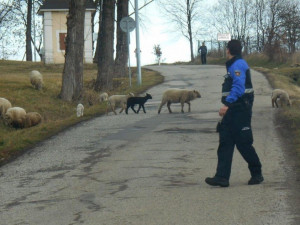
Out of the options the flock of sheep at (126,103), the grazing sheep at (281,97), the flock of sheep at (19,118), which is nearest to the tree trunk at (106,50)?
the flock of sheep at (126,103)


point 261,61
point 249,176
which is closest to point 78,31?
point 249,176

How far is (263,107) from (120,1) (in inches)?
805

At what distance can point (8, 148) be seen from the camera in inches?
616

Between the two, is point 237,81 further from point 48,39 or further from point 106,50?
point 48,39

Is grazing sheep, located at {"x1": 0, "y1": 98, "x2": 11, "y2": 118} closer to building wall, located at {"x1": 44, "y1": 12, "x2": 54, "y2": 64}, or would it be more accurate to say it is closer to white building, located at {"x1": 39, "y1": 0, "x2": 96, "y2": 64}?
white building, located at {"x1": 39, "y1": 0, "x2": 96, "y2": 64}

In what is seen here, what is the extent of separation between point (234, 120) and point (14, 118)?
1650cm

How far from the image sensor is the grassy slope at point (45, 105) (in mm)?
16703

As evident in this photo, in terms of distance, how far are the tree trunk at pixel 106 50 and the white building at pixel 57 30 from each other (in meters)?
21.1

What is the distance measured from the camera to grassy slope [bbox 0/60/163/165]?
16703 millimetres

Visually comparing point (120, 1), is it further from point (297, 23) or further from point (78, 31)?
point (297, 23)

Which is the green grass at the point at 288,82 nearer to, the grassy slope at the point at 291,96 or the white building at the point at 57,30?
the grassy slope at the point at 291,96

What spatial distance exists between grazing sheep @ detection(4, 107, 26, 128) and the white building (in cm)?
3065

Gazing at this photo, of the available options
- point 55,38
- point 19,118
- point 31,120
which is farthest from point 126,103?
point 55,38

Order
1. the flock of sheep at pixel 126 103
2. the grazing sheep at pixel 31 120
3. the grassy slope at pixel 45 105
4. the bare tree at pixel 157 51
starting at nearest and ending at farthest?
the grassy slope at pixel 45 105, the flock of sheep at pixel 126 103, the grazing sheep at pixel 31 120, the bare tree at pixel 157 51
